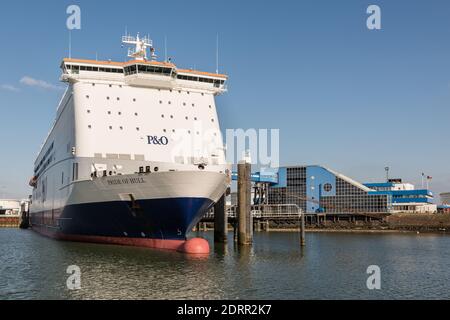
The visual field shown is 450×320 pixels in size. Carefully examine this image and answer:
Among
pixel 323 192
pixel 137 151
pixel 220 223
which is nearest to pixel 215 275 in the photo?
pixel 137 151

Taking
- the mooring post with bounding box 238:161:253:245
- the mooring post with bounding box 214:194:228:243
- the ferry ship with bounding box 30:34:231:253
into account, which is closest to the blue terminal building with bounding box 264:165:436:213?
the mooring post with bounding box 214:194:228:243

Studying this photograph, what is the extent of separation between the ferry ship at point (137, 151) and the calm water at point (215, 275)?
6.76 ft

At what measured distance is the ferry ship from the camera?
93.2ft

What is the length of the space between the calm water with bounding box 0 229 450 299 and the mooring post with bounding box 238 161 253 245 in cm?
492

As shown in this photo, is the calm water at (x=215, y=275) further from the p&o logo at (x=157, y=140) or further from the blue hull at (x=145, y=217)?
the p&o logo at (x=157, y=140)

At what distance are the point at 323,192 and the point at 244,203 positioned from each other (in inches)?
1848

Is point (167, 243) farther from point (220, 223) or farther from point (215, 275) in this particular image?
point (220, 223)

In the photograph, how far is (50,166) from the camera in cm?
4497

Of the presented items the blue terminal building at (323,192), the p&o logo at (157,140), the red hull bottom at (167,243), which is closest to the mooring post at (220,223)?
the p&o logo at (157,140)

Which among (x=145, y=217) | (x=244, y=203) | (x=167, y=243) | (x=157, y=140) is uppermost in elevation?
(x=157, y=140)

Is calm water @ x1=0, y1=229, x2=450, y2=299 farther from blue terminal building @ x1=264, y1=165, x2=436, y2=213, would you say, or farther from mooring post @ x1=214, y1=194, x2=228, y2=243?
blue terminal building @ x1=264, y1=165, x2=436, y2=213

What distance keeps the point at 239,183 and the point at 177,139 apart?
6.20 metres

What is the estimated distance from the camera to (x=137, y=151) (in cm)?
3322
